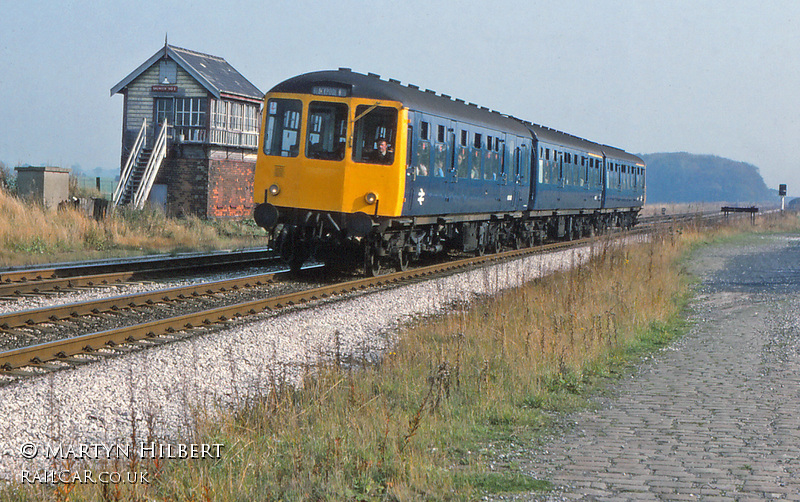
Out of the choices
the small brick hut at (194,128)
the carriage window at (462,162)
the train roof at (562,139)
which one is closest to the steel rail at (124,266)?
the carriage window at (462,162)

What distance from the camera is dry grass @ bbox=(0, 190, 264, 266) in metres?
17.1

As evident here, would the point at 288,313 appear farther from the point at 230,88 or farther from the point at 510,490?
the point at 230,88

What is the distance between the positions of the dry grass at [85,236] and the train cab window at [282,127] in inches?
223

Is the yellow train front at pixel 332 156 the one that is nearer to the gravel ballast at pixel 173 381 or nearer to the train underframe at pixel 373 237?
the train underframe at pixel 373 237

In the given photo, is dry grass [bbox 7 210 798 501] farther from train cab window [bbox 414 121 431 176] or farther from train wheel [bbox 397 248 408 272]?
train wheel [bbox 397 248 408 272]

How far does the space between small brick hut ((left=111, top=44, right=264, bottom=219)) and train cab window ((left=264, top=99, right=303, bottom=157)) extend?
17.2m

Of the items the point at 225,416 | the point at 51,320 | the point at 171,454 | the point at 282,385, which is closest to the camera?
the point at 171,454

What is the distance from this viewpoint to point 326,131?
13523 millimetres

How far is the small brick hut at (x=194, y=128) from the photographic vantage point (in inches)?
1212

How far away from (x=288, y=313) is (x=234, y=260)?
251 inches

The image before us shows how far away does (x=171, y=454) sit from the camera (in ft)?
16.7

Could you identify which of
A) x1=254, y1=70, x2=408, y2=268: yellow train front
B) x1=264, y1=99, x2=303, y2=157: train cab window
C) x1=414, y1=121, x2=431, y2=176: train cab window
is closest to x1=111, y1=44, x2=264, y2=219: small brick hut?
x1=264, y1=99, x2=303, y2=157: train cab window

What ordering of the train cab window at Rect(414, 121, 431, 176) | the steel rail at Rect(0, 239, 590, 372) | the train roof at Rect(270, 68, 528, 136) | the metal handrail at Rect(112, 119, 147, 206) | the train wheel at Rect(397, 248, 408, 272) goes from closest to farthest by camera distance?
1. the steel rail at Rect(0, 239, 590, 372)
2. the train roof at Rect(270, 68, 528, 136)
3. the train cab window at Rect(414, 121, 431, 176)
4. the train wheel at Rect(397, 248, 408, 272)
5. the metal handrail at Rect(112, 119, 147, 206)

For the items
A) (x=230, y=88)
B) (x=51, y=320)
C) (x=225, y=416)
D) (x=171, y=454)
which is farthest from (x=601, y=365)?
(x=230, y=88)
